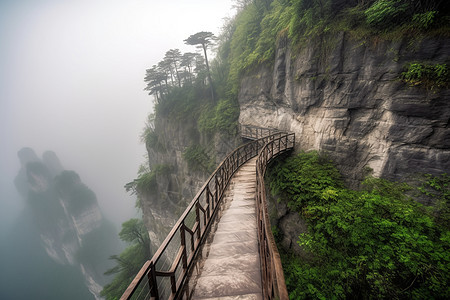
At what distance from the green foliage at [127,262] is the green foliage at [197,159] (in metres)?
13.8

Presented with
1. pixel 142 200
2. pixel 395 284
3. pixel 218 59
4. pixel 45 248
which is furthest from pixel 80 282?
pixel 395 284

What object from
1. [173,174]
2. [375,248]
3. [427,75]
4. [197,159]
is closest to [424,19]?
[427,75]

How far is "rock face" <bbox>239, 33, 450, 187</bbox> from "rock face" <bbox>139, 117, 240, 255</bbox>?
8.50 m

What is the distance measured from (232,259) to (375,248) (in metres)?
4.74

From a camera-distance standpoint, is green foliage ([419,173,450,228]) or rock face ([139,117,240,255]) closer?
green foliage ([419,173,450,228])

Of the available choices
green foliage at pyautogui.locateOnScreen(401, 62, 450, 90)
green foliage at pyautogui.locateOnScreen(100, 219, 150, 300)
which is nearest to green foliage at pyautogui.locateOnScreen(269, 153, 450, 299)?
green foliage at pyautogui.locateOnScreen(401, 62, 450, 90)

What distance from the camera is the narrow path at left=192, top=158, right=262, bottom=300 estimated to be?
2.57 meters

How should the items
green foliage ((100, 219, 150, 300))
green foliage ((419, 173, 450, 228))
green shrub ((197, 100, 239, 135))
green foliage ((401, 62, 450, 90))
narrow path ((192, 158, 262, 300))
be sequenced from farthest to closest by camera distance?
green foliage ((100, 219, 150, 300)) → green shrub ((197, 100, 239, 135)) → green foliage ((401, 62, 450, 90)) → green foliage ((419, 173, 450, 228)) → narrow path ((192, 158, 262, 300))

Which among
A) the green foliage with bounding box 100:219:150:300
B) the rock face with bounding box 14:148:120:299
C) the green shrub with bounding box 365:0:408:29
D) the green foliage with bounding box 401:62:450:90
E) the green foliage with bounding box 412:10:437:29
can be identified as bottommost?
the rock face with bounding box 14:148:120:299

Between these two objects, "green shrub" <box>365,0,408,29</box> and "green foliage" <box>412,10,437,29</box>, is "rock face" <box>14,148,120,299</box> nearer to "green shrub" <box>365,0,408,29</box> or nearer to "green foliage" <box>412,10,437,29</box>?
"green shrub" <box>365,0,408,29</box>

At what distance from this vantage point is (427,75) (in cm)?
642

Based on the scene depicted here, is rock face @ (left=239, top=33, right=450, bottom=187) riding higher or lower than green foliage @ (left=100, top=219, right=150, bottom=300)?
higher

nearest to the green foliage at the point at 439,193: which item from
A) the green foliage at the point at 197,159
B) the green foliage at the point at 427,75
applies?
the green foliage at the point at 427,75

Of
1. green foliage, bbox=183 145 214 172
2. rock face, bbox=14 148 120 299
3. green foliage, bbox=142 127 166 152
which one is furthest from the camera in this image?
rock face, bbox=14 148 120 299
